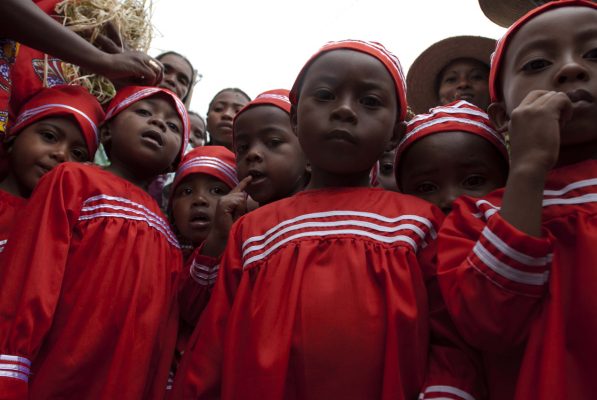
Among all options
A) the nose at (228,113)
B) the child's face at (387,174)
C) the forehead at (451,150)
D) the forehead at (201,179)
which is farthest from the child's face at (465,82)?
the nose at (228,113)

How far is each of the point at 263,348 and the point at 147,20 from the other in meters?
2.76

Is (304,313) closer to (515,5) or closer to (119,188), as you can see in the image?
(119,188)

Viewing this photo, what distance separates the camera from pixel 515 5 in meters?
3.58

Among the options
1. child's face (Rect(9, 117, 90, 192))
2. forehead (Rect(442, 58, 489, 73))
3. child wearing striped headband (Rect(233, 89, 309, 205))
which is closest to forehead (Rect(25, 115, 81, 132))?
child's face (Rect(9, 117, 90, 192))

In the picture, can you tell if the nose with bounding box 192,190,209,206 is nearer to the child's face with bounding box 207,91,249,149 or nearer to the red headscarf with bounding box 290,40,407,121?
the red headscarf with bounding box 290,40,407,121

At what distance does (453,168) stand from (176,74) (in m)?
3.03

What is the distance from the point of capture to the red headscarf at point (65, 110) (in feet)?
9.33

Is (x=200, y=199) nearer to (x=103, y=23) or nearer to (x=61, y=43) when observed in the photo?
(x=61, y=43)

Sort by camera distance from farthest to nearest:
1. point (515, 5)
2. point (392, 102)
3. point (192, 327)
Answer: point (515, 5), point (192, 327), point (392, 102)

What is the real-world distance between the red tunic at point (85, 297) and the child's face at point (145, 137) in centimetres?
29

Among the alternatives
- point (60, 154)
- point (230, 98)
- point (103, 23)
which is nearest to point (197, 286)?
point (60, 154)

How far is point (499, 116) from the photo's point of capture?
75.1 inches

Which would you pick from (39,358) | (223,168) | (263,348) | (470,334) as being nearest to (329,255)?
(263,348)

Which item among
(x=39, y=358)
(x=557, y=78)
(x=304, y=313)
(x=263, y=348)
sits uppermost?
(x=557, y=78)
